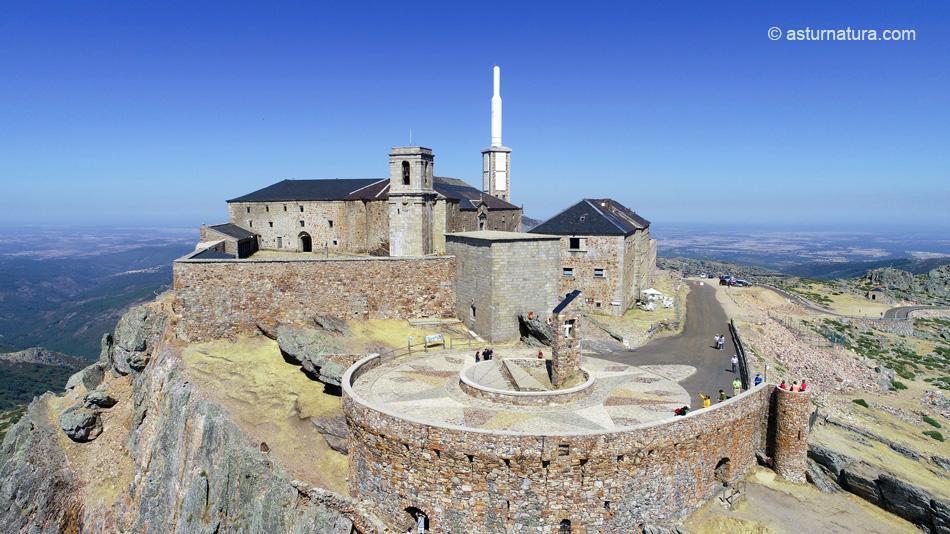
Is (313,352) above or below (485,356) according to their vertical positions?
below

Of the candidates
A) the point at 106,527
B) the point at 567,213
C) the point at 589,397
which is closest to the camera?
the point at 589,397

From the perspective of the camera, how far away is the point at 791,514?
733 inches

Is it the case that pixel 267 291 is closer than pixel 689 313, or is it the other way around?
pixel 267 291

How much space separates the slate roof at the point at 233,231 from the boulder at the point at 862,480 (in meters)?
38.5

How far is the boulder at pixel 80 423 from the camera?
3112cm

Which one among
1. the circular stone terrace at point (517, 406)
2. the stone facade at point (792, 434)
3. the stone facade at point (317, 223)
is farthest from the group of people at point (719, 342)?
the stone facade at point (317, 223)

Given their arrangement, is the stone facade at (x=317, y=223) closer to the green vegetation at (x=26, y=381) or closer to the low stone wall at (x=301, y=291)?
the low stone wall at (x=301, y=291)

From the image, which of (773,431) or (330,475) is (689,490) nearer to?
(773,431)

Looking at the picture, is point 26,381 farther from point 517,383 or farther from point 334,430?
point 517,383

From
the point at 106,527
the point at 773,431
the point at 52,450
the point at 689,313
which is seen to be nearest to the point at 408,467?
the point at 773,431

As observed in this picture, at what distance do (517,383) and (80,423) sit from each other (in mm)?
24846

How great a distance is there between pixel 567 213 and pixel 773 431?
21765 mm

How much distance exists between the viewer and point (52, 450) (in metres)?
31.7

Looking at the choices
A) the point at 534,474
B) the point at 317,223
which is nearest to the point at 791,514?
the point at 534,474
